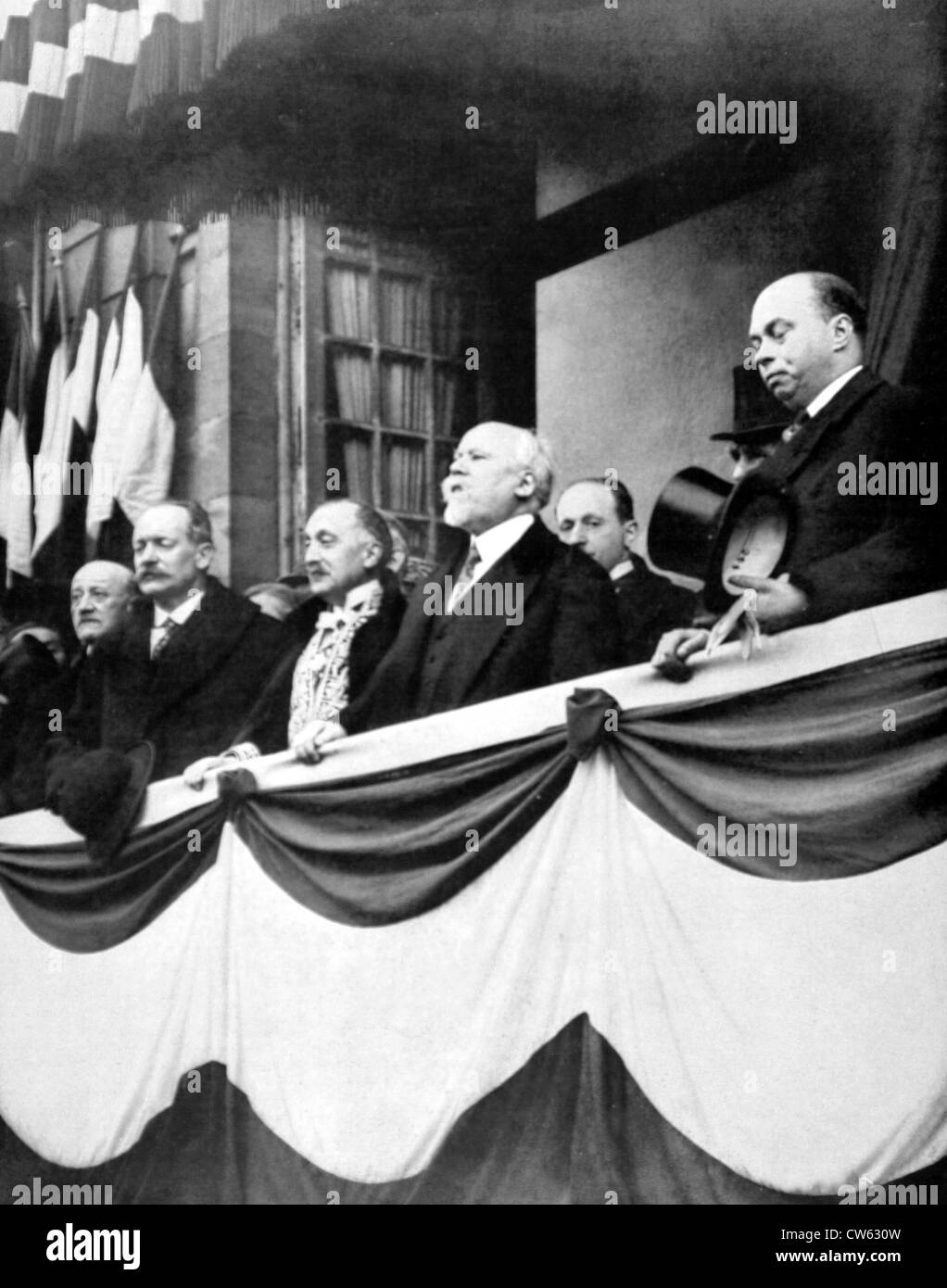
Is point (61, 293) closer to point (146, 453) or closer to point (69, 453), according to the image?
point (69, 453)

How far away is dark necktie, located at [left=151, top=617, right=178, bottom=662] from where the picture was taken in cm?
778

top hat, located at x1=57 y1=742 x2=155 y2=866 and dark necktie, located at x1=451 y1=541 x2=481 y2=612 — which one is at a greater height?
dark necktie, located at x1=451 y1=541 x2=481 y2=612

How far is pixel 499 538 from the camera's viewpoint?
7.10m

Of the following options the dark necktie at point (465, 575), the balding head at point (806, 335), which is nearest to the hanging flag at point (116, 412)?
the dark necktie at point (465, 575)

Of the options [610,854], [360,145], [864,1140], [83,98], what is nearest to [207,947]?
[610,854]

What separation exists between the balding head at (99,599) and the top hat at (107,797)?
1.86 ft

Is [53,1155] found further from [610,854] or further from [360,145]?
[360,145]

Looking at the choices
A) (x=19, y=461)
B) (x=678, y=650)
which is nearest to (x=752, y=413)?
(x=678, y=650)

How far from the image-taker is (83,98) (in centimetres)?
826

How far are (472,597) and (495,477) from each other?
1.49 feet

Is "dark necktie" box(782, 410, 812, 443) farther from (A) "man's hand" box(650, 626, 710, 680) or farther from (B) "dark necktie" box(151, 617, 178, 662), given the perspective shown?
(B) "dark necktie" box(151, 617, 178, 662)

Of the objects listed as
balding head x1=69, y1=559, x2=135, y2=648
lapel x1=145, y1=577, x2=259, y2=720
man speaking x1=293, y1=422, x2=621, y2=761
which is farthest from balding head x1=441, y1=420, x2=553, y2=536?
balding head x1=69, y1=559, x2=135, y2=648

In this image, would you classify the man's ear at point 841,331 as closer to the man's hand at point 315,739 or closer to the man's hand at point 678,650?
the man's hand at point 678,650

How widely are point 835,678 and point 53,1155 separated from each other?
359 centimetres
